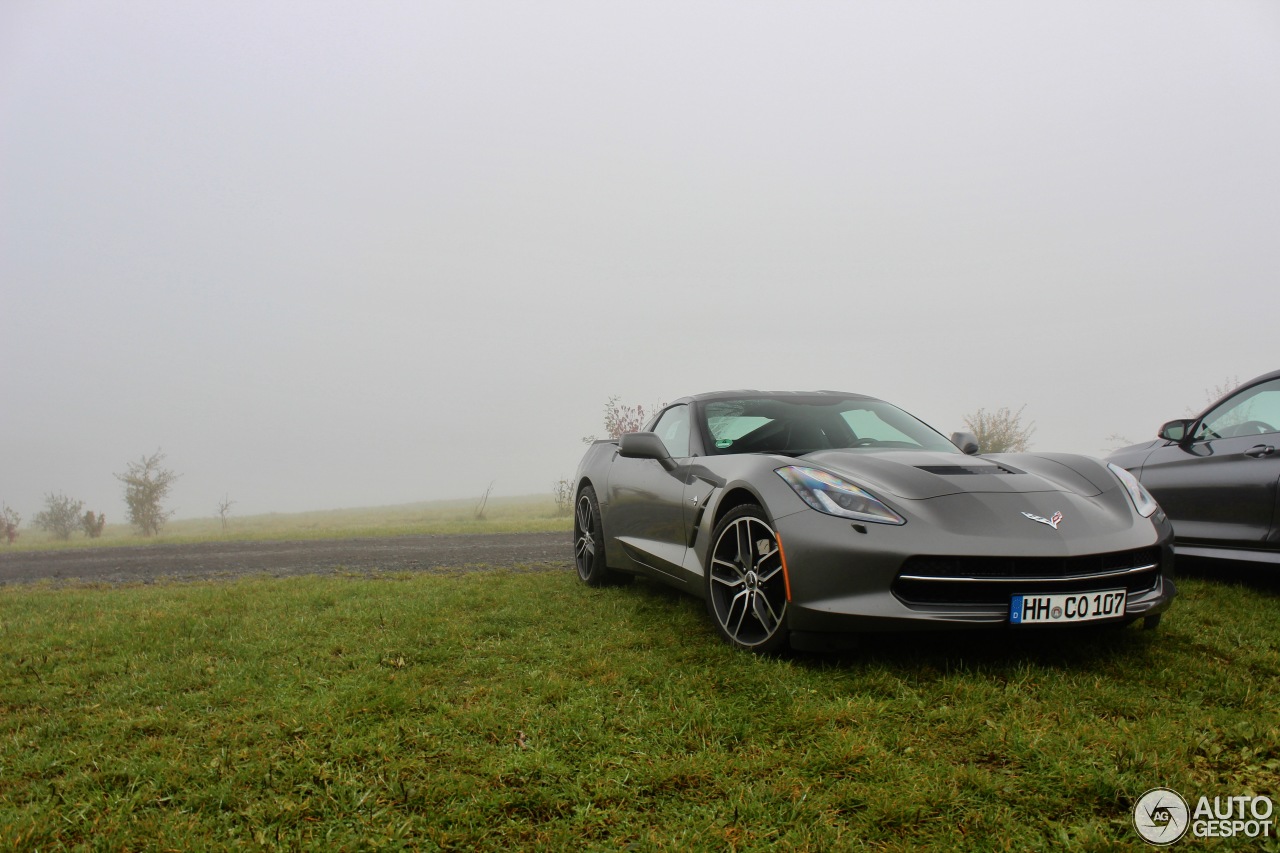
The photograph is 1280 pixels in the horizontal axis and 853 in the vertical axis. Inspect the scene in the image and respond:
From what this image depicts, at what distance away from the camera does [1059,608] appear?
10.4 ft

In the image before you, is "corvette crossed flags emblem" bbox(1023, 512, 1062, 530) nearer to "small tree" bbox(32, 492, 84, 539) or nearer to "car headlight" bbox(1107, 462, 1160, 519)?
"car headlight" bbox(1107, 462, 1160, 519)

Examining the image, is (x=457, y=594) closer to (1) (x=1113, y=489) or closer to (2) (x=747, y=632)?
(2) (x=747, y=632)

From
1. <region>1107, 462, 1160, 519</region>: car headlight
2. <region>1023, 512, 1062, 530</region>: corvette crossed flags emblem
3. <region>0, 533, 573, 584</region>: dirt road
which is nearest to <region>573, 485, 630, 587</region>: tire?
<region>0, 533, 573, 584</region>: dirt road

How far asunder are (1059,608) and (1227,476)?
267cm

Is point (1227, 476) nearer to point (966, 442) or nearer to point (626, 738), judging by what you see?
point (966, 442)

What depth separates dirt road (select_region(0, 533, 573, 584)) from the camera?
8156mm

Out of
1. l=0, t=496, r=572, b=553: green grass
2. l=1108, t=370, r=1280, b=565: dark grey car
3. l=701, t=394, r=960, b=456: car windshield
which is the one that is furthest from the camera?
l=0, t=496, r=572, b=553: green grass

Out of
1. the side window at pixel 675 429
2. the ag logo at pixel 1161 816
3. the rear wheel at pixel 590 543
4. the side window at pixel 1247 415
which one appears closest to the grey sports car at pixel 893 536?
the side window at pixel 675 429

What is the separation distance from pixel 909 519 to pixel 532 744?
1840 mm

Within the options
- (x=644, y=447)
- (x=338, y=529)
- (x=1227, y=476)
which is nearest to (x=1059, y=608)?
(x=644, y=447)

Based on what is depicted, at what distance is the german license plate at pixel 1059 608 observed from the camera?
3148mm

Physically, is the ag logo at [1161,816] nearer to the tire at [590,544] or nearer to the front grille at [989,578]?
the front grille at [989,578]

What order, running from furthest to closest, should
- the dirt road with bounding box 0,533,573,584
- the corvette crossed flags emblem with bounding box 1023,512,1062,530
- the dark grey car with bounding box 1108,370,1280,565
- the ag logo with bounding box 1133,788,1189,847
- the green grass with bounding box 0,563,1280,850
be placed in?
the dirt road with bounding box 0,533,573,584
the dark grey car with bounding box 1108,370,1280,565
the corvette crossed flags emblem with bounding box 1023,512,1062,530
the green grass with bounding box 0,563,1280,850
the ag logo with bounding box 1133,788,1189,847

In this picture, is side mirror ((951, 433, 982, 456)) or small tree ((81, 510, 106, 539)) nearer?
side mirror ((951, 433, 982, 456))
